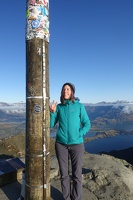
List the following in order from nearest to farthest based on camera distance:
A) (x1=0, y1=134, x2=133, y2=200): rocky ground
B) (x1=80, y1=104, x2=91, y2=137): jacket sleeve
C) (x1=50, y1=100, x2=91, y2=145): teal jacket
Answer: (x1=50, y1=100, x2=91, y2=145): teal jacket, (x1=80, y1=104, x2=91, y2=137): jacket sleeve, (x1=0, y1=134, x2=133, y2=200): rocky ground

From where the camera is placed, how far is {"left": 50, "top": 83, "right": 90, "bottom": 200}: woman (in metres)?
5.07

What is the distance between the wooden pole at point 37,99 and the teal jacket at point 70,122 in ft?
1.33

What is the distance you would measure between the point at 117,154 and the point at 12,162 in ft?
381

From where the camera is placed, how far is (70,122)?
5.06 metres

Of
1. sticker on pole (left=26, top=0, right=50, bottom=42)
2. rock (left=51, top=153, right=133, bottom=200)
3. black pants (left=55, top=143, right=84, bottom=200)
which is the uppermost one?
sticker on pole (left=26, top=0, right=50, bottom=42)

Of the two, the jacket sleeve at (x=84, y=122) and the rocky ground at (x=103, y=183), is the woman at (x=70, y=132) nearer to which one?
the jacket sleeve at (x=84, y=122)

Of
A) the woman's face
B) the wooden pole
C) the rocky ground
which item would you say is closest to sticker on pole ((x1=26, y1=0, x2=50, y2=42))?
the wooden pole

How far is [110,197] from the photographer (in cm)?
624

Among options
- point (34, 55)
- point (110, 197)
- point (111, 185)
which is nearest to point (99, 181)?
point (111, 185)

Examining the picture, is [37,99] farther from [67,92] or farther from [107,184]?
[107,184]

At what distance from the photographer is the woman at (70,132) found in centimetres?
507

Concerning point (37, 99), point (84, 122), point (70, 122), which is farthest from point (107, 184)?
point (37, 99)

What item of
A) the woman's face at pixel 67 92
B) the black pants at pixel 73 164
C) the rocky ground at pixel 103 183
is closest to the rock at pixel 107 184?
the rocky ground at pixel 103 183

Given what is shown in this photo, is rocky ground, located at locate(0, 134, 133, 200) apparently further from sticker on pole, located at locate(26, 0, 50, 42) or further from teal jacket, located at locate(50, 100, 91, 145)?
sticker on pole, located at locate(26, 0, 50, 42)
